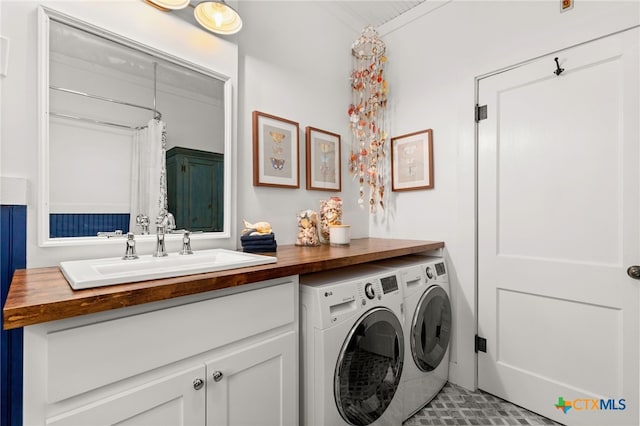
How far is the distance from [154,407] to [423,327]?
1.45 m

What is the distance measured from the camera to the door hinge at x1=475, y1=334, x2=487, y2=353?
2039 mm

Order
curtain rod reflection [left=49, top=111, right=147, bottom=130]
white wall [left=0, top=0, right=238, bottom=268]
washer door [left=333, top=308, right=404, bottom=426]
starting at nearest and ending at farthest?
white wall [left=0, top=0, right=238, bottom=268], curtain rod reflection [left=49, top=111, right=147, bottom=130], washer door [left=333, top=308, right=404, bottom=426]

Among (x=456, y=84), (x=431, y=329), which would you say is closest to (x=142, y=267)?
(x=431, y=329)

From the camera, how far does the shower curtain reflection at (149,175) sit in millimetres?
1426

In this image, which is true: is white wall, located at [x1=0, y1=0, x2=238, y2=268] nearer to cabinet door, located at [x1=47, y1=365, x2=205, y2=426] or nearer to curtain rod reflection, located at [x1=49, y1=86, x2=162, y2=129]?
curtain rod reflection, located at [x1=49, y1=86, x2=162, y2=129]

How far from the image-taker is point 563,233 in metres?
1.74

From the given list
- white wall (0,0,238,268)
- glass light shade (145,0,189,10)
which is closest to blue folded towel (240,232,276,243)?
white wall (0,0,238,268)

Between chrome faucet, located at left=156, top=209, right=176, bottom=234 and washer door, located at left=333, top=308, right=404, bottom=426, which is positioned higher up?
chrome faucet, located at left=156, top=209, right=176, bottom=234

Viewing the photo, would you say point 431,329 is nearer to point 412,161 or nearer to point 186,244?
point 412,161

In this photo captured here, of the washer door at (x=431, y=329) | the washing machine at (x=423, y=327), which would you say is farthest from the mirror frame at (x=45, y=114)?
the washer door at (x=431, y=329)

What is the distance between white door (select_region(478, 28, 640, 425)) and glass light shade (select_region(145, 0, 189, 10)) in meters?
1.85

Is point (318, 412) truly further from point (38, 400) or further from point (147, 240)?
point (147, 240)

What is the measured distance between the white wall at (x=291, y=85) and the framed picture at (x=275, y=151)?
4 centimetres

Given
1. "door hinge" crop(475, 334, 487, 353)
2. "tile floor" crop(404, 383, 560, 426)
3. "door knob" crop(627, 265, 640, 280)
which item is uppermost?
"door knob" crop(627, 265, 640, 280)
